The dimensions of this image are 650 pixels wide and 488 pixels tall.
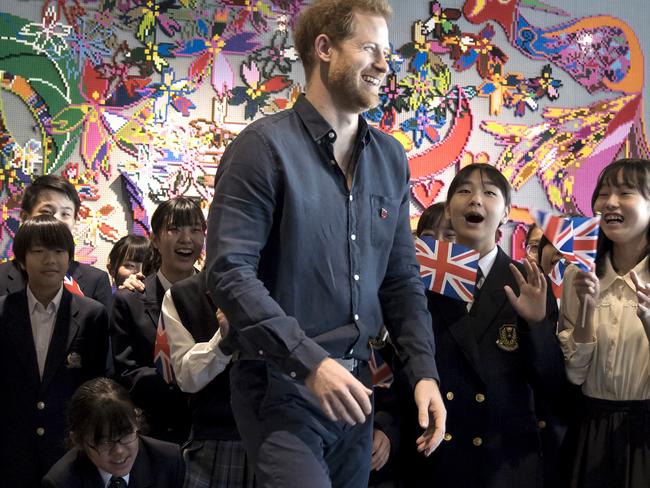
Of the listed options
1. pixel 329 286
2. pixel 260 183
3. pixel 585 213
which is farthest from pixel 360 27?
pixel 585 213

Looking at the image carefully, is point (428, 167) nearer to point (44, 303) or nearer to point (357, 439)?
point (44, 303)

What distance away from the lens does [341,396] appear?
5.65 feet

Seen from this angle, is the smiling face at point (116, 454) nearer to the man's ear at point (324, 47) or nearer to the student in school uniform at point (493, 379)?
the student in school uniform at point (493, 379)

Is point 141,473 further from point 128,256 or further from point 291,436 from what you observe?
point 128,256

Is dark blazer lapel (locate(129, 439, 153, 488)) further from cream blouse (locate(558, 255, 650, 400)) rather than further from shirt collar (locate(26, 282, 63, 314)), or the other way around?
cream blouse (locate(558, 255, 650, 400))

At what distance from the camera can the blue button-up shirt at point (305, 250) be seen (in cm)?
183

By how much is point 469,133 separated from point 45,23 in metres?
2.82

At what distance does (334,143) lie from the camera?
2104mm

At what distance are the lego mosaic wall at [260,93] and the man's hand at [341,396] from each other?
159 inches

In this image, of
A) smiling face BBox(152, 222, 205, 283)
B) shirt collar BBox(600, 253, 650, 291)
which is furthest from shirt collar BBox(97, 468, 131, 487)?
shirt collar BBox(600, 253, 650, 291)

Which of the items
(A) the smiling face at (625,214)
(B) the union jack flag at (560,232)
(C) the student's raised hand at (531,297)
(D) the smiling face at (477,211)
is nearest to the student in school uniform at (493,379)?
(C) the student's raised hand at (531,297)

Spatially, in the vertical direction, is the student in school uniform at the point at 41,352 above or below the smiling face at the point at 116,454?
above

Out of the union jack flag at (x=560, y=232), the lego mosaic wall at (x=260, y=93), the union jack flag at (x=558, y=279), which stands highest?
the lego mosaic wall at (x=260, y=93)

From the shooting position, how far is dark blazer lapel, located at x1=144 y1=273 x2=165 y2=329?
350 cm
